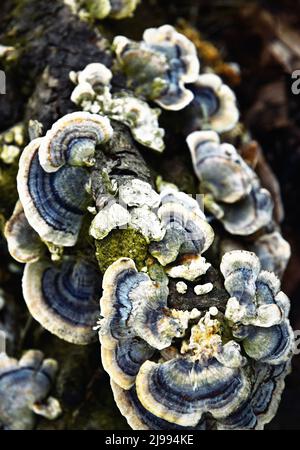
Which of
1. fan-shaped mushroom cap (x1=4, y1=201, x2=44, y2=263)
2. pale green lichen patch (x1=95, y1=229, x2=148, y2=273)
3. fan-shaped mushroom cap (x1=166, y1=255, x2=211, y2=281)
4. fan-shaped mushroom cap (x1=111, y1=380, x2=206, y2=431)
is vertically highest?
pale green lichen patch (x1=95, y1=229, x2=148, y2=273)

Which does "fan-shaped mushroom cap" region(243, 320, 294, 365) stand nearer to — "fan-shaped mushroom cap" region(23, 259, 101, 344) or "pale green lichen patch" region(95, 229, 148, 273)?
"pale green lichen patch" region(95, 229, 148, 273)

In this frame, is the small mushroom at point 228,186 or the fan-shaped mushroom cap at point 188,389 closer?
the fan-shaped mushroom cap at point 188,389

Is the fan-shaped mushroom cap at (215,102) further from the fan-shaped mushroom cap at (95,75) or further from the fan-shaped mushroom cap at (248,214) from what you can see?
the fan-shaped mushroom cap at (95,75)

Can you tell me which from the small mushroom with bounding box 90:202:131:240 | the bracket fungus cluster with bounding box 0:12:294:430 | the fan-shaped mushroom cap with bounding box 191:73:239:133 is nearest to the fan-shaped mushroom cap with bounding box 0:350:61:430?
the bracket fungus cluster with bounding box 0:12:294:430

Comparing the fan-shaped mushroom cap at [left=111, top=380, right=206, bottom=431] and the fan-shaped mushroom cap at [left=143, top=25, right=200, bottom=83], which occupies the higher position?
the fan-shaped mushroom cap at [left=143, top=25, right=200, bottom=83]

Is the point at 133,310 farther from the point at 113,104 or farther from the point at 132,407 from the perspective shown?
the point at 113,104

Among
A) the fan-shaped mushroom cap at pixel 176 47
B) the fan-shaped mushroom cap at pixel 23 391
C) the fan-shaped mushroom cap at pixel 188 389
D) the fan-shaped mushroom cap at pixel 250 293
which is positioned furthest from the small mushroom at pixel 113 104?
the fan-shaped mushroom cap at pixel 23 391
